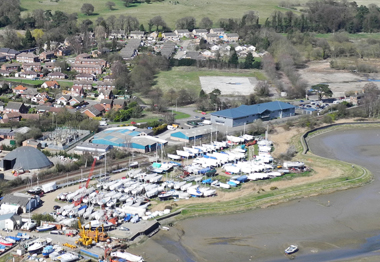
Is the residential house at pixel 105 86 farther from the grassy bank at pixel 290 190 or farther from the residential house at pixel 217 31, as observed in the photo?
the residential house at pixel 217 31

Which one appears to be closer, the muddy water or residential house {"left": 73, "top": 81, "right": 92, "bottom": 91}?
the muddy water

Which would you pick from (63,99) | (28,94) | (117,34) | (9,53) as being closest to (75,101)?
(63,99)

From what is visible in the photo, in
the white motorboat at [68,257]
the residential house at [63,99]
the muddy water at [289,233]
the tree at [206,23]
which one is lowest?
the muddy water at [289,233]

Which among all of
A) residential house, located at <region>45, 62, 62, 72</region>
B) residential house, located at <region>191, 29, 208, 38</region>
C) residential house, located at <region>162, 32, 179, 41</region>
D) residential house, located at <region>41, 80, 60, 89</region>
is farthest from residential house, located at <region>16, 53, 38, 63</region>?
residential house, located at <region>191, 29, 208, 38</region>

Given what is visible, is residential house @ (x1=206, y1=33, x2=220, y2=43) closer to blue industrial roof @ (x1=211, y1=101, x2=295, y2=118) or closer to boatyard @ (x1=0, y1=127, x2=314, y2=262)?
blue industrial roof @ (x1=211, y1=101, x2=295, y2=118)

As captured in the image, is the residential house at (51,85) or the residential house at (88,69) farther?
the residential house at (88,69)

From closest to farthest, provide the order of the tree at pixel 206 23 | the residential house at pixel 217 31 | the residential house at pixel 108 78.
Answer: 1. the residential house at pixel 108 78
2. the residential house at pixel 217 31
3. the tree at pixel 206 23

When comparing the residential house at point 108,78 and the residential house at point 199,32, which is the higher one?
the residential house at point 199,32

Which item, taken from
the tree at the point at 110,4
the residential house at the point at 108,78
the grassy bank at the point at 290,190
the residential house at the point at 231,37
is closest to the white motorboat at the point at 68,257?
the grassy bank at the point at 290,190
